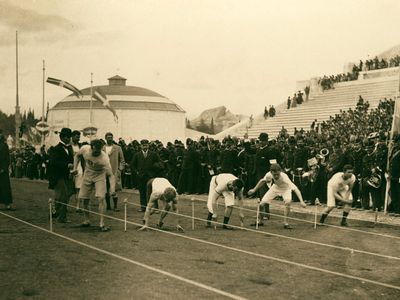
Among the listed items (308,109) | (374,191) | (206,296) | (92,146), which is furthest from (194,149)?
(308,109)

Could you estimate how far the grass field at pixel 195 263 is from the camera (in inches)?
287

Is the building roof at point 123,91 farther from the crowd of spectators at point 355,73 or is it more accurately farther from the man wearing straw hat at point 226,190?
the man wearing straw hat at point 226,190

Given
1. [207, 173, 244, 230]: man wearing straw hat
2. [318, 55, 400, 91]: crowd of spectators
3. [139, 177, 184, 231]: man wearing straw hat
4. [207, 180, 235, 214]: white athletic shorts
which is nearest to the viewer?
[139, 177, 184, 231]: man wearing straw hat

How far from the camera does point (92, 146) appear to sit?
1252 centimetres

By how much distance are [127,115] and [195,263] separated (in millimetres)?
59816

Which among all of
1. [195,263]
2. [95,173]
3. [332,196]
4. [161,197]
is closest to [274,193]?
A: [332,196]

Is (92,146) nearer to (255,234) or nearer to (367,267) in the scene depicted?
(255,234)

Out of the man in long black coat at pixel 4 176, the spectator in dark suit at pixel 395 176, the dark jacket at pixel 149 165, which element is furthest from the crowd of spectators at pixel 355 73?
the man in long black coat at pixel 4 176

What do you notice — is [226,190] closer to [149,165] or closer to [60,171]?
[149,165]

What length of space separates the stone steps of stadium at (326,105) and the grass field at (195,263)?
23945 millimetres

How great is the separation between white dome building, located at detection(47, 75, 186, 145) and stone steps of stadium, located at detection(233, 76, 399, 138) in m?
26.6

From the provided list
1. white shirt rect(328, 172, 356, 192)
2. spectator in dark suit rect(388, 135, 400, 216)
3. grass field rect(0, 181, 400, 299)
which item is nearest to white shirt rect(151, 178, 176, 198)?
grass field rect(0, 181, 400, 299)

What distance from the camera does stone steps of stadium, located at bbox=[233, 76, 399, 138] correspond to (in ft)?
120

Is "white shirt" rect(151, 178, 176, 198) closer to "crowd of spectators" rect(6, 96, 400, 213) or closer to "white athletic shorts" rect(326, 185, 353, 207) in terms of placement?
"crowd of spectators" rect(6, 96, 400, 213)
